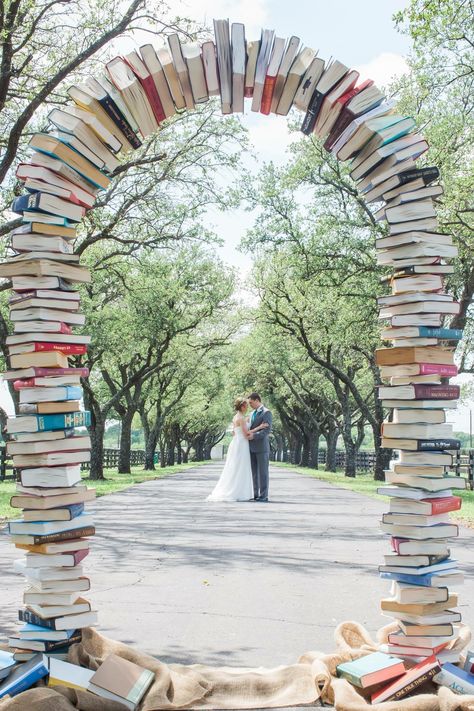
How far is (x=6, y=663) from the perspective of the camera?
459 cm

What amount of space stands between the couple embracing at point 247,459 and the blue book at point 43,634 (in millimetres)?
12290

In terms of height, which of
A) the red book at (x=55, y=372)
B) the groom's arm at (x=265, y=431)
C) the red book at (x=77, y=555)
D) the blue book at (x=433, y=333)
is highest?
the blue book at (x=433, y=333)

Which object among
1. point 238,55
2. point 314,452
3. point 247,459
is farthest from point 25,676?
point 314,452

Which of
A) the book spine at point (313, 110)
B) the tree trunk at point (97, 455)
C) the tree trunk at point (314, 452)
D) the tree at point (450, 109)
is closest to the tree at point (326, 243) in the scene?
the tree at point (450, 109)

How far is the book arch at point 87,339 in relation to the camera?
4.73 m

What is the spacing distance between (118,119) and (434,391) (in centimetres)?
262

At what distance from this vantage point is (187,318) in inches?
1399

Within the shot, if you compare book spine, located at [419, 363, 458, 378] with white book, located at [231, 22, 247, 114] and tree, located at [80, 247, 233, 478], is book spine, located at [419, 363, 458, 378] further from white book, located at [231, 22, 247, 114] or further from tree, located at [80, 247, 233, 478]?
tree, located at [80, 247, 233, 478]

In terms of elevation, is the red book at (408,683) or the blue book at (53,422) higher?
the blue book at (53,422)

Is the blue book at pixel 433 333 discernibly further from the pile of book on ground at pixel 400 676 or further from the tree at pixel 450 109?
the tree at pixel 450 109

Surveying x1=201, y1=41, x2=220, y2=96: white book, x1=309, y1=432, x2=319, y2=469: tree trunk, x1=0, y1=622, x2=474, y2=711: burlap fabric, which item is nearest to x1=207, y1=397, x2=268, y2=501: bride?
x1=0, y1=622, x2=474, y2=711: burlap fabric

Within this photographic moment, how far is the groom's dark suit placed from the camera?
56.1 feet

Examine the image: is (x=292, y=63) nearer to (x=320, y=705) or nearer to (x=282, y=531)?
(x=320, y=705)

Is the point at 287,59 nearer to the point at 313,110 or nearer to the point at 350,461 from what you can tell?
the point at 313,110
